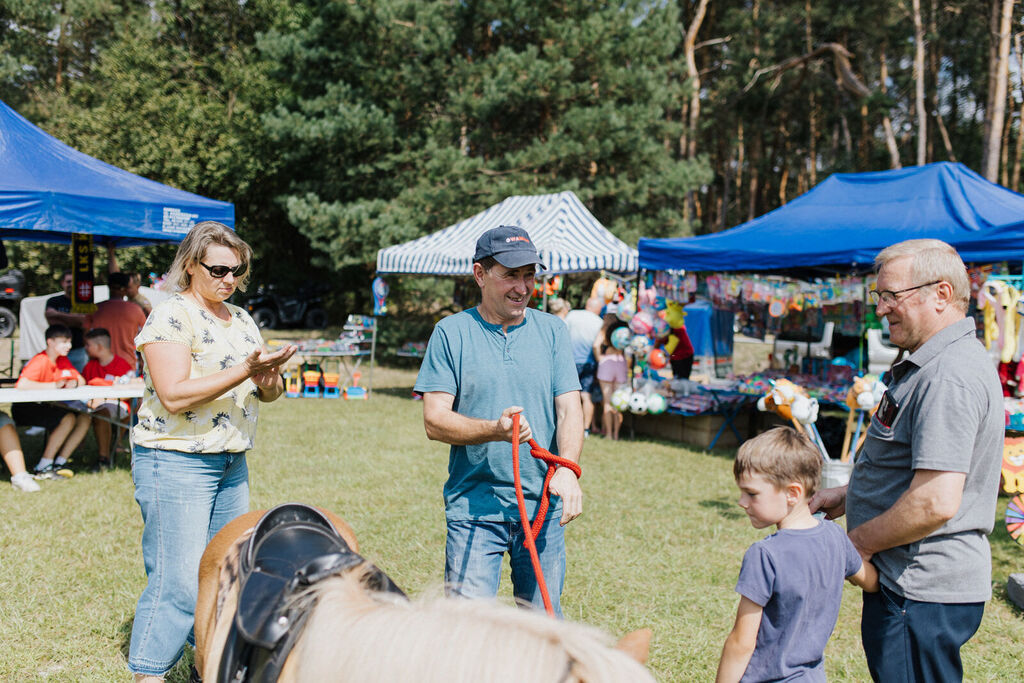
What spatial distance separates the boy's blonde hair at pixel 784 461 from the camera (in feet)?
5.85

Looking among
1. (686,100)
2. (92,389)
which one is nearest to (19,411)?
(92,389)

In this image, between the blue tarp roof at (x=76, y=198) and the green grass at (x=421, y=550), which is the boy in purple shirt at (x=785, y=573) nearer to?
the green grass at (x=421, y=550)

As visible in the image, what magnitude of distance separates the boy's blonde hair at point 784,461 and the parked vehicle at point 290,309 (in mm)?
20908

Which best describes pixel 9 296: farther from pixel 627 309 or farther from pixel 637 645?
pixel 637 645

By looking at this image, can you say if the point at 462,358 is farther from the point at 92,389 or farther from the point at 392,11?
the point at 392,11

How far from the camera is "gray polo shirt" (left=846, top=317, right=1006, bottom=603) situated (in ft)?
5.58

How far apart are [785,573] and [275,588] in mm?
1120

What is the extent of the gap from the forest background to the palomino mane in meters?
14.5

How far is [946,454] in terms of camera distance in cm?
169

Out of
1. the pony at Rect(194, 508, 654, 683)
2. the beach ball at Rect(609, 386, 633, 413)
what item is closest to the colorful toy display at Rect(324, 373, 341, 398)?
the beach ball at Rect(609, 386, 633, 413)

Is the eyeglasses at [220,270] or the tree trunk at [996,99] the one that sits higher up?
the tree trunk at [996,99]

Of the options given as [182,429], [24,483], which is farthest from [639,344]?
[182,429]

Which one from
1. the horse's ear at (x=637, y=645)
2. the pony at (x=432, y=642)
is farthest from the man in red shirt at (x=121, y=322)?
the horse's ear at (x=637, y=645)

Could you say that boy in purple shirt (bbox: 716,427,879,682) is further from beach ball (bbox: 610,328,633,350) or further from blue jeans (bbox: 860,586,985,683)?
beach ball (bbox: 610,328,633,350)
